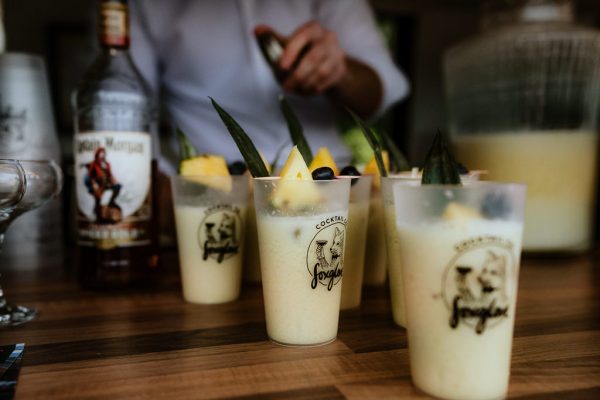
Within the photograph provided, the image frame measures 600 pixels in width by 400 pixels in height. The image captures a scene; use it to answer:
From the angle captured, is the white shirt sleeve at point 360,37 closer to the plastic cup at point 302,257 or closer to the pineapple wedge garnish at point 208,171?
the pineapple wedge garnish at point 208,171

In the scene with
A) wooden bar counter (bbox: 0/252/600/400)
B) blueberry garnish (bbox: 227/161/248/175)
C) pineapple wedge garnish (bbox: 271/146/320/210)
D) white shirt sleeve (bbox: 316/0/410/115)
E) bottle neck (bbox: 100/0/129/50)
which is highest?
white shirt sleeve (bbox: 316/0/410/115)

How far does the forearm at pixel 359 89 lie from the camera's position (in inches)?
47.7

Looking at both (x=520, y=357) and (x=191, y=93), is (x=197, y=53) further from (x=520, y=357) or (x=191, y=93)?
(x=520, y=357)

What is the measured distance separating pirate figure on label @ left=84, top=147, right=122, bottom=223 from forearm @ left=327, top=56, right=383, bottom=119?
60 centimetres

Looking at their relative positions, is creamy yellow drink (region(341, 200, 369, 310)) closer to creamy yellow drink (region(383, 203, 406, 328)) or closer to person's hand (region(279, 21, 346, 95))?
creamy yellow drink (region(383, 203, 406, 328))

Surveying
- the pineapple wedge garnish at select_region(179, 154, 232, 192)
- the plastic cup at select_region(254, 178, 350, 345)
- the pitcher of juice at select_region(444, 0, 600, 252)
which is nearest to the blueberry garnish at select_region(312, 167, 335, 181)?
the plastic cup at select_region(254, 178, 350, 345)

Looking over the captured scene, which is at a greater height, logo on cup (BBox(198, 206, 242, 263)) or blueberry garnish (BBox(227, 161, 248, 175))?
blueberry garnish (BBox(227, 161, 248, 175))

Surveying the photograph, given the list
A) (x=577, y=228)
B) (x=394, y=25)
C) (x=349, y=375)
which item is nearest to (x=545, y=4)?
(x=577, y=228)

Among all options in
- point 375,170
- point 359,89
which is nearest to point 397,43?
Answer: point 359,89

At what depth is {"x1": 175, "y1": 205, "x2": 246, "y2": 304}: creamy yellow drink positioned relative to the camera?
701 millimetres

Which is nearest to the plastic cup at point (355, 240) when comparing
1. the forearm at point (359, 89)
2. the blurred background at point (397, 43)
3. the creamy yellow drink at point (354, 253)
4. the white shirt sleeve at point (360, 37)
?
the creamy yellow drink at point (354, 253)

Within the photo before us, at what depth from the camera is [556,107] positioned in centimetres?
122

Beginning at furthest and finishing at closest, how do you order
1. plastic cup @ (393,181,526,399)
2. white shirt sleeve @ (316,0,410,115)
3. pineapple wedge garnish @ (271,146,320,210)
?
white shirt sleeve @ (316,0,410,115) → pineapple wedge garnish @ (271,146,320,210) → plastic cup @ (393,181,526,399)

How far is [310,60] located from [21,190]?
1.82 ft
